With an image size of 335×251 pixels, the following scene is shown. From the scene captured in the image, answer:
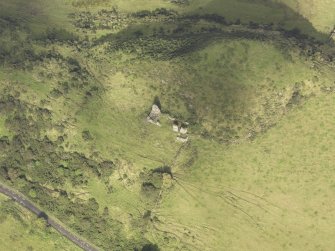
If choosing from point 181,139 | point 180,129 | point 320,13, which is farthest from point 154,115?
point 320,13

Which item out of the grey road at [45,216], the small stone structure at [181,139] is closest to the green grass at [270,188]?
the small stone structure at [181,139]

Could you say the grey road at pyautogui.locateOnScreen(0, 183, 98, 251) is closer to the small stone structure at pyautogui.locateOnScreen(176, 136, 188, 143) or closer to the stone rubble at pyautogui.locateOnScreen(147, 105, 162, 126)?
the small stone structure at pyautogui.locateOnScreen(176, 136, 188, 143)

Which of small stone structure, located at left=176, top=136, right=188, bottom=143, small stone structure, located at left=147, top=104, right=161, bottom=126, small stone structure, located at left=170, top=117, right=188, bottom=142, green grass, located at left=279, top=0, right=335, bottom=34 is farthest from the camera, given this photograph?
green grass, located at left=279, top=0, right=335, bottom=34

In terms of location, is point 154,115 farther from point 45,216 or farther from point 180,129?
point 45,216

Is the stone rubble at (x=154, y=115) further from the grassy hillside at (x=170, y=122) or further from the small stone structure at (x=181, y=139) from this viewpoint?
the small stone structure at (x=181, y=139)

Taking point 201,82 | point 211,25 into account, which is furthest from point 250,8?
point 201,82

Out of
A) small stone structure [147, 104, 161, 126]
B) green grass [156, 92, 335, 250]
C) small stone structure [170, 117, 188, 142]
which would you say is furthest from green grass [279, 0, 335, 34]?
small stone structure [147, 104, 161, 126]
